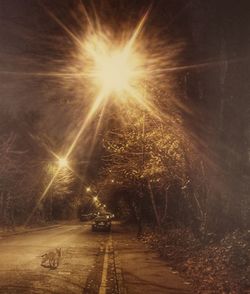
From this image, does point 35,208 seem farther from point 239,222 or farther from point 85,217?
point 239,222

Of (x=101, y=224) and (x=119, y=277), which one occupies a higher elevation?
(x=101, y=224)

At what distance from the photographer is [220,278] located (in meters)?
12.1

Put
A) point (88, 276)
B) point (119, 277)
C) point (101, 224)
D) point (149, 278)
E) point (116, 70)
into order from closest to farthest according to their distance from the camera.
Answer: point (149, 278), point (119, 277), point (88, 276), point (116, 70), point (101, 224)

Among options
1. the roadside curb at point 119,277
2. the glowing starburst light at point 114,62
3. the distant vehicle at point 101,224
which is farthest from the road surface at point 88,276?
the distant vehicle at point 101,224

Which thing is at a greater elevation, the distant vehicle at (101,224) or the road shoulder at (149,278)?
the distant vehicle at (101,224)

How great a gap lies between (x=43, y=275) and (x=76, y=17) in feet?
23.4

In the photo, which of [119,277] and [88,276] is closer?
[119,277]

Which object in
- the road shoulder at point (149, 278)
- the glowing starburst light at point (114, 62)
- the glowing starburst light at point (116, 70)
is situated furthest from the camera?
the glowing starburst light at point (116, 70)

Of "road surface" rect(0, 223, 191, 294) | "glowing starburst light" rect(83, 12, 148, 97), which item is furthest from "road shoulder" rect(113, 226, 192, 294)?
"glowing starburst light" rect(83, 12, 148, 97)

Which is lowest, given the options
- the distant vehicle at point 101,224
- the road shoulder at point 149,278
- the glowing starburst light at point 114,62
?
the road shoulder at point 149,278

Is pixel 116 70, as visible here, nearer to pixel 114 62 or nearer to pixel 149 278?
pixel 114 62

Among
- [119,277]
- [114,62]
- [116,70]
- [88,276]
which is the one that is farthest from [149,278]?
[114,62]

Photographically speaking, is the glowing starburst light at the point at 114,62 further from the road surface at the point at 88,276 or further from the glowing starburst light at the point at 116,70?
the road surface at the point at 88,276

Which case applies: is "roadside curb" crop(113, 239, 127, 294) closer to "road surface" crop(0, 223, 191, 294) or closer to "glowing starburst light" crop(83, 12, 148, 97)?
"road surface" crop(0, 223, 191, 294)
